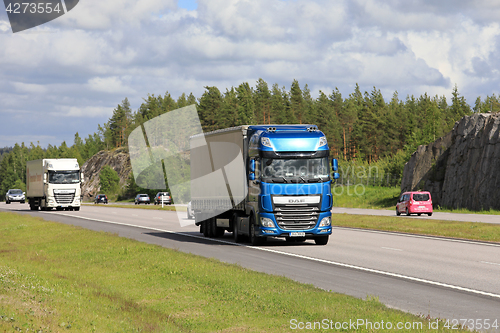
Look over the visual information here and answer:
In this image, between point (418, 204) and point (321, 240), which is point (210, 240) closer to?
point (321, 240)

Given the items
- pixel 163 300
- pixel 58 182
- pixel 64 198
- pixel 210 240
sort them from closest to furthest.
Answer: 1. pixel 163 300
2. pixel 210 240
3. pixel 58 182
4. pixel 64 198

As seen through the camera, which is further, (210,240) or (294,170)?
(210,240)

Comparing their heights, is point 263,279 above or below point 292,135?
below

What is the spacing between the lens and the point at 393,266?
1502 centimetres

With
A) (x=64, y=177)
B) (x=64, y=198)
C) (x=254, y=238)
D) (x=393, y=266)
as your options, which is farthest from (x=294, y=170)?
(x=64, y=198)

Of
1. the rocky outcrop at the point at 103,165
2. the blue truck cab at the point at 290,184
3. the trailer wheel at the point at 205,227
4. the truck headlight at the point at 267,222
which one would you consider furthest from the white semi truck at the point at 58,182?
the rocky outcrop at the point at 103,165

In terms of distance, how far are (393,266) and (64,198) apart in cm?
3987

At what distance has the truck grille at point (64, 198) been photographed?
162 ft

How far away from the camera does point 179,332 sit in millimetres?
7496

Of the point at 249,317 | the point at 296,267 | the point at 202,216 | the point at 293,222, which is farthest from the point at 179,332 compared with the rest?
the point at 202,216

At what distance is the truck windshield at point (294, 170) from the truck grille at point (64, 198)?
33.9 meters

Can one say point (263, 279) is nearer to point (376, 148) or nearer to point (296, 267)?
point (296, 267)

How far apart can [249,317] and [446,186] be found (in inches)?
1926

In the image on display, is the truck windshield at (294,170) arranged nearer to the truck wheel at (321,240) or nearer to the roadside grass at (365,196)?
the truck wheel at (321,240)
